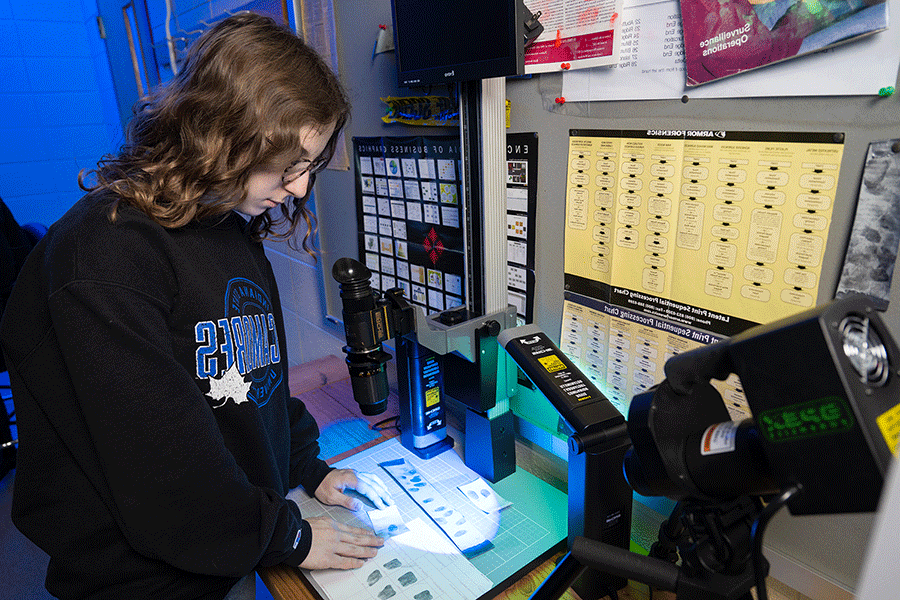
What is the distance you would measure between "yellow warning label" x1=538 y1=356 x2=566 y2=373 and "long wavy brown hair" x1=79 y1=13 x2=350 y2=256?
1.85 ft

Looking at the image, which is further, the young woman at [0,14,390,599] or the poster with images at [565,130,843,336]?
the poster with images at [565,130,843,336]

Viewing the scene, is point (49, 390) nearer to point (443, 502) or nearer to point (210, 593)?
point (210, 593)

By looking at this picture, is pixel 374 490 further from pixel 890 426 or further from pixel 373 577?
pixel 890 426

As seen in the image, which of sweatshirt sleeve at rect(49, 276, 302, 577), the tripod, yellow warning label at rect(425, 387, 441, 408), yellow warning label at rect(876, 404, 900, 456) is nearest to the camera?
yellow warning label at rect(876, 404, 900, 456)

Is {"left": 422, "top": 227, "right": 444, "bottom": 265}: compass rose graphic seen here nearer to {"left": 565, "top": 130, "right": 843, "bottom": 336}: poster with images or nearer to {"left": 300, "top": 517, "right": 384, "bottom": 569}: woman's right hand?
{"left": 565, "top": 130, "right": 843, "bottom": 336}: poster with images

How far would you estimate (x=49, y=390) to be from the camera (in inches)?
28.8

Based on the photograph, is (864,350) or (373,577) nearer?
(864,350)

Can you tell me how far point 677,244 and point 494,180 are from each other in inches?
15.9

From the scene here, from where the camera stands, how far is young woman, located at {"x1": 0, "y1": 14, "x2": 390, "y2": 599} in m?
0.69

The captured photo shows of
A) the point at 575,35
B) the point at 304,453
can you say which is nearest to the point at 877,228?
the point at 575,35

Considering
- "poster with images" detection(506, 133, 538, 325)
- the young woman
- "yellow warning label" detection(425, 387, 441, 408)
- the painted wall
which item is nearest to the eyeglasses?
the young woman

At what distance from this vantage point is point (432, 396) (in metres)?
1.25

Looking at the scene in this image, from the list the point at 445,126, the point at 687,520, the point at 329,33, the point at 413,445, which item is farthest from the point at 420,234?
the point at 687,520

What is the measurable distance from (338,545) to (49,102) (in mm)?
4189
